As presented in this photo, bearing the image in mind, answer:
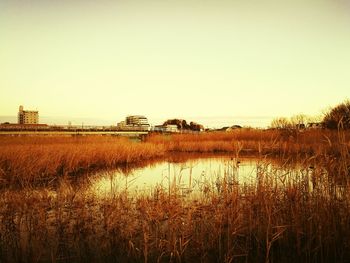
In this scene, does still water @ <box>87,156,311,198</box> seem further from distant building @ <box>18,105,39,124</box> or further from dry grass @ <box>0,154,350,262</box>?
distant building @ <box>18,105,39,124</box>

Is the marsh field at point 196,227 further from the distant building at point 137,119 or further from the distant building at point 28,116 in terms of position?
the distant building at point 28,116

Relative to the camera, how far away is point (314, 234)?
509 cm

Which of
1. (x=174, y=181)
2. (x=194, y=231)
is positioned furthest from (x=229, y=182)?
(x=194, y=231)

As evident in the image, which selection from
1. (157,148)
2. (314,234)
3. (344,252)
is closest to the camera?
(344,252)

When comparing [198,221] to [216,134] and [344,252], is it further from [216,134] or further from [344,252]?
[216,134]

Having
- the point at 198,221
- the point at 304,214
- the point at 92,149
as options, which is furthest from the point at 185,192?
the point at 92,149

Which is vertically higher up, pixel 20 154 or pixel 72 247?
pixel 20 154

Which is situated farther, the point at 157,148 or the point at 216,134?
the point at 216,134

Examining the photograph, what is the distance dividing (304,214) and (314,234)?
52 centimetres

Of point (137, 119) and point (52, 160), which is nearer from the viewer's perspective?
point (52, 160)

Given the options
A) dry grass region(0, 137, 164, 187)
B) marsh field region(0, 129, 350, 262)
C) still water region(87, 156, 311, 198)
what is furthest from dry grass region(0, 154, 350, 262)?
dry grass region(0, 137, 164, 187)

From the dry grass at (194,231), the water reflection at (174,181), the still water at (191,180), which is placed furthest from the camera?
the water reflection at (174,181)

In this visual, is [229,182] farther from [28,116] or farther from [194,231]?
[28,116]

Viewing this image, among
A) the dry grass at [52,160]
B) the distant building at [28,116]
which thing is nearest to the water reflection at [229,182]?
the dry grass at [52,160]
